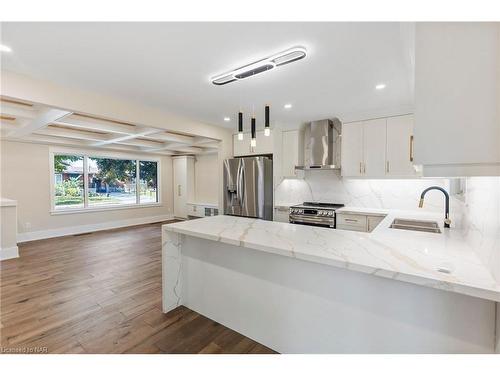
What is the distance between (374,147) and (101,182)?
6.74 m

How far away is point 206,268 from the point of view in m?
2.23

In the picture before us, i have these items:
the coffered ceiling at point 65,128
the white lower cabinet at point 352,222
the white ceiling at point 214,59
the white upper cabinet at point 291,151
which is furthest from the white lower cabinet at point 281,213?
the coffered ceiling at point 65,128

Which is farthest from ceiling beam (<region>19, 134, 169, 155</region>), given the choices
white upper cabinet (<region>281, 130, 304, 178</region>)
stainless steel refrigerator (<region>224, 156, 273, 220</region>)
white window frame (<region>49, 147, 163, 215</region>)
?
white upper cabinet (<region>281, 130, 304, 178</region>)

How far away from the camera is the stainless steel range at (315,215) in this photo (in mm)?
3588

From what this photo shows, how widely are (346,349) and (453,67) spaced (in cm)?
165

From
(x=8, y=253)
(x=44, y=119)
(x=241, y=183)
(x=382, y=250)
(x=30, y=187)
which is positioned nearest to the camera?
(x=382, y=250)

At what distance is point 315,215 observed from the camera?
3727 millimetres

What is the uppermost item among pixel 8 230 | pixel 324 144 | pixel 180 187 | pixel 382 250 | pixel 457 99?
pixel 324 144

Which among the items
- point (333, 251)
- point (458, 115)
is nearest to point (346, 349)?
point (333, 251)

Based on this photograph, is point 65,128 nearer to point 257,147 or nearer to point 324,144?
point 257,147

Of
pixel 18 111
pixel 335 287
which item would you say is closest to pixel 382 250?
pixel 335 287

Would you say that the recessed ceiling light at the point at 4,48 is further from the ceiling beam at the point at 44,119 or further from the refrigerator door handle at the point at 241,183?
the refrigerator door handle at the point at 241,183

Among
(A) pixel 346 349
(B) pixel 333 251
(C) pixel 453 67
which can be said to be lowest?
(A) pixel 346 349
